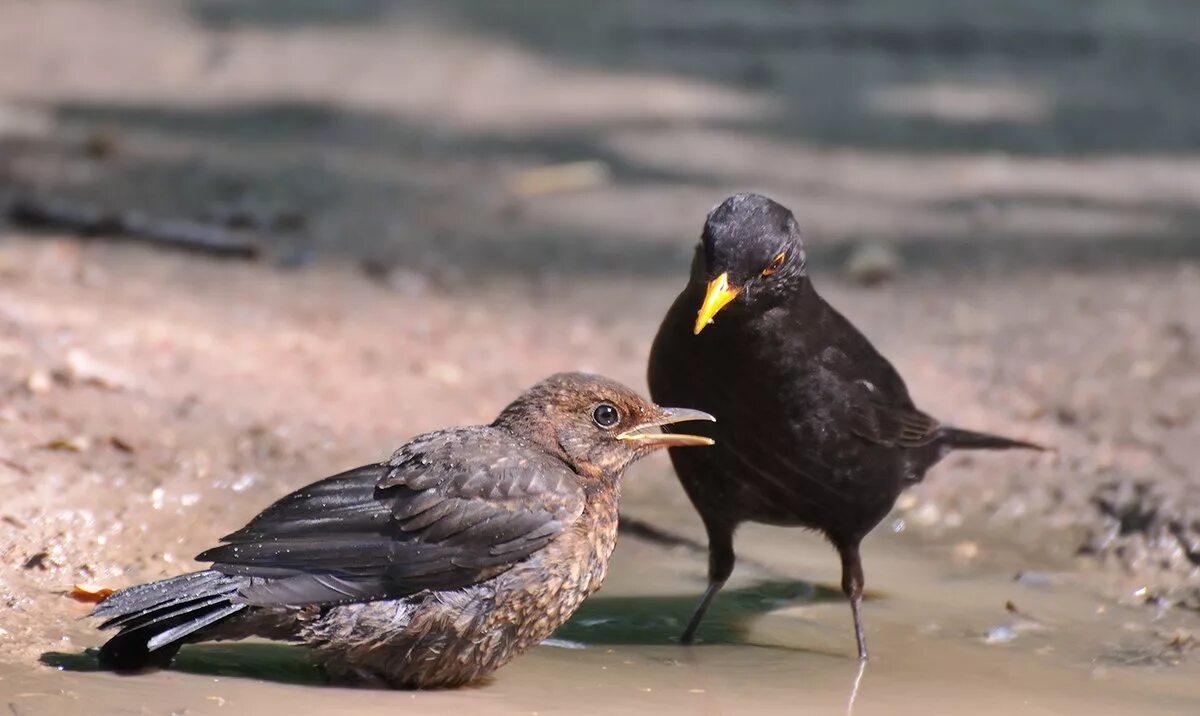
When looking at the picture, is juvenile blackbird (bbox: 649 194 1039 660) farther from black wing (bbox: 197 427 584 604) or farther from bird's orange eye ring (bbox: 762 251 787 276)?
black wing (bbox: 197 427 584 604)

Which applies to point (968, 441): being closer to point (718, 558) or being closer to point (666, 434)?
point (718, 558)

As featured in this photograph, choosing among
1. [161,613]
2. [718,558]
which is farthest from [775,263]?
[161,613]

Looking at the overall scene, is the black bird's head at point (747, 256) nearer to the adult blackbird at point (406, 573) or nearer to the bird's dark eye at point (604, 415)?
the bird's dark eye at point (604, 415)

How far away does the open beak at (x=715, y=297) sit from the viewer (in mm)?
5152

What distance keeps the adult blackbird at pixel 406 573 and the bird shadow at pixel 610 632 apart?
0.12 meters

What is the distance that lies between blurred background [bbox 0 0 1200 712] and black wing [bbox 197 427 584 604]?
2.17 feet

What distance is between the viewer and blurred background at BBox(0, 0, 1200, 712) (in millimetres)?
6215

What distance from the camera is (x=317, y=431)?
21.9ft

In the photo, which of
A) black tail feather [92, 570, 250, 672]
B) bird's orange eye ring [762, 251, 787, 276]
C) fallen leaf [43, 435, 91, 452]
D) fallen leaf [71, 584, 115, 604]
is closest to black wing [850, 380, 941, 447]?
bird's orange eye ring [762, 251, 787, 276]

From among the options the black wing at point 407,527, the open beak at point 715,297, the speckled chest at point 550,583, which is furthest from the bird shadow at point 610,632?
the open beak at point 715,297

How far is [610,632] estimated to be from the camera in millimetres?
5441

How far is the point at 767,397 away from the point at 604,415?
642 mm

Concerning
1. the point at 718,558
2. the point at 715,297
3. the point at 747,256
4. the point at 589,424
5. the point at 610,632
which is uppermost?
the point at 747,256

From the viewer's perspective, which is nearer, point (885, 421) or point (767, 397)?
point (767, 397)
